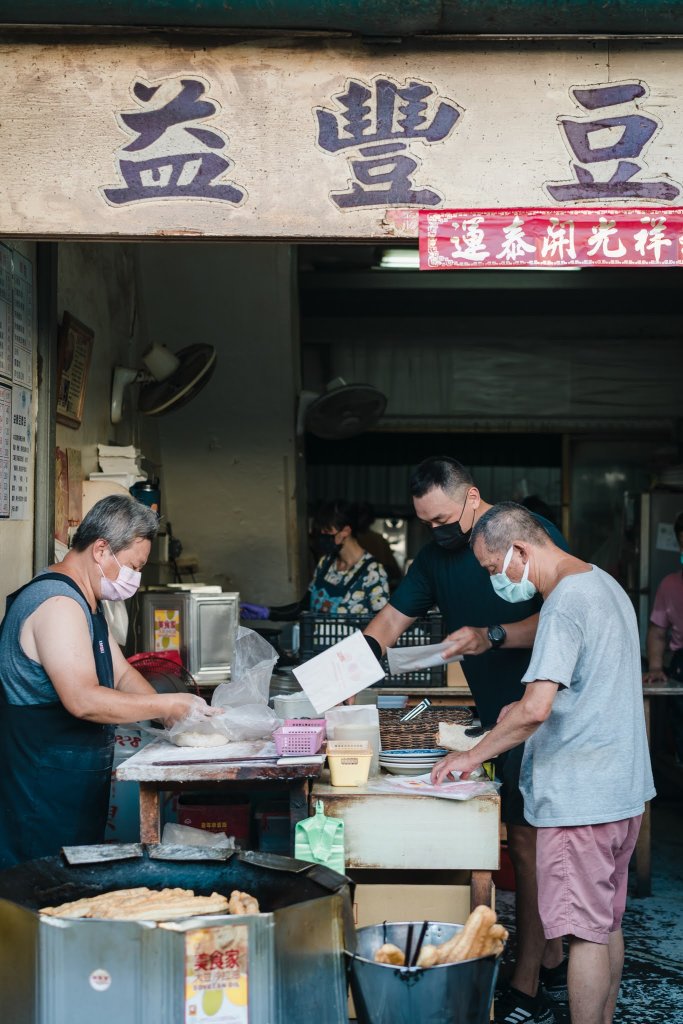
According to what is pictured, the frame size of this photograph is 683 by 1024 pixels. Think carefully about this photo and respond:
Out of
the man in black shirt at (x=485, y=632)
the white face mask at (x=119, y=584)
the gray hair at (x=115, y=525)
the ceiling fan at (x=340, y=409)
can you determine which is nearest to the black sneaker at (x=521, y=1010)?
the man in black shirt at (x=485, y=632)

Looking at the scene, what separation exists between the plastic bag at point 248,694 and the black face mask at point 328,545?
8.53 feet

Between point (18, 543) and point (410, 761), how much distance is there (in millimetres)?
1892

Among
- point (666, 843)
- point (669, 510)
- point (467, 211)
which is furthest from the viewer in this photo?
point (669, 510)

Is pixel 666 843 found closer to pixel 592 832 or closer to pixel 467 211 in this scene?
pixel 592 832

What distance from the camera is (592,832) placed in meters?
3.39

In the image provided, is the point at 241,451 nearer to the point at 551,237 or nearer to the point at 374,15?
the point at 551,237

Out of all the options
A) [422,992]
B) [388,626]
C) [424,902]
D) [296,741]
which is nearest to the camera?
[422,992]

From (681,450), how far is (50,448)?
653 centimetres

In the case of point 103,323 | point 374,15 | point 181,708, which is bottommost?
point 181,708

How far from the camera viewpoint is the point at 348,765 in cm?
363

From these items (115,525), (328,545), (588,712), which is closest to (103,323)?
(328,545)

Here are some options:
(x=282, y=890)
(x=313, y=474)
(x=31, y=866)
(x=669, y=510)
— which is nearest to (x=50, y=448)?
(x=31, y=866)

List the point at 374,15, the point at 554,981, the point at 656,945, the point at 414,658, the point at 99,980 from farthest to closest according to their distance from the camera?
the point at 656,945, the point at 554,981, the point at 414,658, the point at 374,15, the point at 99,980

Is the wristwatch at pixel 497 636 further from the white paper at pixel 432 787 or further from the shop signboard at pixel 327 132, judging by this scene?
the shop signboard at pixel 327 132
